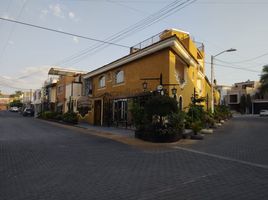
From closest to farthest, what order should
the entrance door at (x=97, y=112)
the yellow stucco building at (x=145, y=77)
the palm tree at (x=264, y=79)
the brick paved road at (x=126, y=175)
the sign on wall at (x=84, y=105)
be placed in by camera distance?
the brick paved road at (x=126, y=175)
the yellow stucco building at (x=145, y=77)
the entrance door at (x=97, y=112)
the sign on wall at (x=84, y=105)
the palm tree at (x=264, y=79)

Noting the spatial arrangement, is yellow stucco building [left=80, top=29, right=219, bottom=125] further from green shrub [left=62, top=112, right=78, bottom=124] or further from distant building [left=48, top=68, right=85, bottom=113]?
distant building [left=48, top=68, right=85, bottom=113]

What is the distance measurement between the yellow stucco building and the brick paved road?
8.06 m

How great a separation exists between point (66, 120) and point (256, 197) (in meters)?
25.6

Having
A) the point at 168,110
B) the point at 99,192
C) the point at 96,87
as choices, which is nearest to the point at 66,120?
the point at 96,87

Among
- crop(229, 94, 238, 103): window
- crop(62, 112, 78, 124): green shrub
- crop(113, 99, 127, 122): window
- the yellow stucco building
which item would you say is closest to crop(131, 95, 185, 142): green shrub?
the yellow stucco building

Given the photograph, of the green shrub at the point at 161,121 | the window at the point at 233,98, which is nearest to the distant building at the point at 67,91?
the green shrub at the point at 161,121

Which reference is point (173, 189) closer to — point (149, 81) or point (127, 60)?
point (149, 81)

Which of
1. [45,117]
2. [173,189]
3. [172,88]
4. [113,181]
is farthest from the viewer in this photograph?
[45,117]

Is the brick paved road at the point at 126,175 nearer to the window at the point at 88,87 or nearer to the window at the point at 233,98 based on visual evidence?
the window at the point at 88,87

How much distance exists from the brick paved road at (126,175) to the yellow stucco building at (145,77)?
26.4 ft

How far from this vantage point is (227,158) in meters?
10.2

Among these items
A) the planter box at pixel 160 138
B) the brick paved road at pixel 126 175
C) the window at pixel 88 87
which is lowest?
the brick paved road at pixel 126 175

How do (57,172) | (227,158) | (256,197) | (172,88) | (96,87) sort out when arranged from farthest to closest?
(96,87) → (172,88) → (227,158) → (57,172) → (256,197)

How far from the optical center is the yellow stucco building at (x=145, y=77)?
18625mm
